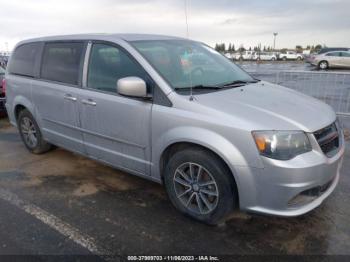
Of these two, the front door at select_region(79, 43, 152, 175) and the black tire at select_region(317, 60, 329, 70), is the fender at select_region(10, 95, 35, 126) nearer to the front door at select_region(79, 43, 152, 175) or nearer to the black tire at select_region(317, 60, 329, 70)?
the front door at select_region(79, 43, 152, 175)

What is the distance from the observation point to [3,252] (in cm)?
262

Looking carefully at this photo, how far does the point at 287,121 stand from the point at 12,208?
2.91 metres

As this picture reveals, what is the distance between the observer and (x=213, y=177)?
279cm

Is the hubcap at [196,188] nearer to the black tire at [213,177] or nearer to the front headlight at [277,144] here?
the black tire at [213,177]

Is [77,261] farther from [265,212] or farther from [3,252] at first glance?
[265,212]

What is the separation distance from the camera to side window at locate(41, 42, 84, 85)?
3859 millimetres

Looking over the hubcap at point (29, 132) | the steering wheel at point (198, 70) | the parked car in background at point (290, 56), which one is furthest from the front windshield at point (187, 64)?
the parked car in background at point (290, 56)

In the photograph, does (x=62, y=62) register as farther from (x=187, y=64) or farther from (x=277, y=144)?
(x=277, y=144)

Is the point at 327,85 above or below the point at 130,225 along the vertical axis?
above

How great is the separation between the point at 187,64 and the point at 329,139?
1.64 m

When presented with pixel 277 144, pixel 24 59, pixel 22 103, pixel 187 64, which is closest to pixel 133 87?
pixel 187 64

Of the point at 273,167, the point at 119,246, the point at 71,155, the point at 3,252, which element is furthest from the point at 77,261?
the point at 71,155

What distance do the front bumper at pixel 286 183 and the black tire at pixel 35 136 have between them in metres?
3.38

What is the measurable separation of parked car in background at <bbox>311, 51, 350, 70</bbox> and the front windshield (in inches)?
951
